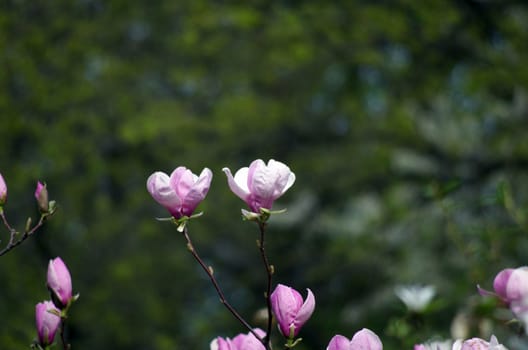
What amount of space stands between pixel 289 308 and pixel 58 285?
335 mm

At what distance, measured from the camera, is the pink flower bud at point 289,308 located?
3.25 ft

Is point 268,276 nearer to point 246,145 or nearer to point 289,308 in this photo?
point 289,308

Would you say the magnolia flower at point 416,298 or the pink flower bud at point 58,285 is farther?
the magnolia flower at point 416,298

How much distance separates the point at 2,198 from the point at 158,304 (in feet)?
15.1

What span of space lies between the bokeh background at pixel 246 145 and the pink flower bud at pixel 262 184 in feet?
8.82

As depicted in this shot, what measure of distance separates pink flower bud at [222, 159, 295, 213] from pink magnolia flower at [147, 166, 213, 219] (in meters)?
0.04

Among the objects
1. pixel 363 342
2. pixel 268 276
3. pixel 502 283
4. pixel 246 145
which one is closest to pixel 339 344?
pixel 363 342

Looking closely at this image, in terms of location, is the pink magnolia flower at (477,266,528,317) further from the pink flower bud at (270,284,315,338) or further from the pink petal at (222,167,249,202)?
the pink petal at (222,167,249,202)

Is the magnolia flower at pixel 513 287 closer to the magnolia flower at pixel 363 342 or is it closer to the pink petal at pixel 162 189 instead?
the magnolia flower at pixel 363 342

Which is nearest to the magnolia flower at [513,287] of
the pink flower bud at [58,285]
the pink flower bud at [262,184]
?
the pink flower bud at [262,184]

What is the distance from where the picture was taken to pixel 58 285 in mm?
1003

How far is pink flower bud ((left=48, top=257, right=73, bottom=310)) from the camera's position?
100 centimetres

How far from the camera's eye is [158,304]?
18.3 feet

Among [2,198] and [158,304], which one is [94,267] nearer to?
[158,304]
